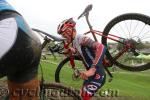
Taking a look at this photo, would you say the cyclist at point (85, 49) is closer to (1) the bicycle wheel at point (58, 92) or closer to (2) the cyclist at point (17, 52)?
(1) the bicycle wheel at point (58, 92)

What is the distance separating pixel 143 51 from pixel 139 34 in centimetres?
36

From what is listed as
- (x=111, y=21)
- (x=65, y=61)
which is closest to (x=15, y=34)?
(x=111, y=21)

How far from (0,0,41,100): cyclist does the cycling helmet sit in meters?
4.27

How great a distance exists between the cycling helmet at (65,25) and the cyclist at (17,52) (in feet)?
14.0

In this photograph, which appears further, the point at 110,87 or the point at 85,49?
the point at 110,87

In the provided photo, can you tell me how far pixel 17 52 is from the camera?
12.4 feet

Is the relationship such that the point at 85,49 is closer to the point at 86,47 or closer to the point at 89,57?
the point at 86,47

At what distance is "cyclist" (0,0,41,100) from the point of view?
375 centimetres

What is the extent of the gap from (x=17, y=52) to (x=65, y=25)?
4.73 m

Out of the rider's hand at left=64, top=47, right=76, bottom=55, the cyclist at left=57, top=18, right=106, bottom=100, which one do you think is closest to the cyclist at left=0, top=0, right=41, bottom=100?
the cyclist at left=57, top=18, right=106, bottom=100

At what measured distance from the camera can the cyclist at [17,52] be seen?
3.75 metres

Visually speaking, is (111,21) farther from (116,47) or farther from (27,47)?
(27,47)

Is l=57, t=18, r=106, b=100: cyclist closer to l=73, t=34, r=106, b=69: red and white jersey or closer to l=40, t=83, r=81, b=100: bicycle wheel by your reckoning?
l=73, t=34, r=106, b=69: red and white jersey

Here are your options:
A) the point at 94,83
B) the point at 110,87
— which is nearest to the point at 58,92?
the point at 94,83
